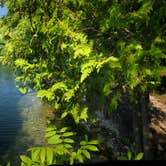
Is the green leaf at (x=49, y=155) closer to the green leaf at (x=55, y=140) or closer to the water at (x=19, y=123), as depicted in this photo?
the green leaf at (x=55, y=140)

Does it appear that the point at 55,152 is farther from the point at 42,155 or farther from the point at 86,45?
the point at 86,45

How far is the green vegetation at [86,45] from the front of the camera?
20.7 feet

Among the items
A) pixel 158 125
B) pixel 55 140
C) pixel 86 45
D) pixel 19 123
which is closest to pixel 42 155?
pixel 55 140

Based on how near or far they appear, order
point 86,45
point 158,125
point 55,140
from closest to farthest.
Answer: point 55,140, point 86,45, point 158,125

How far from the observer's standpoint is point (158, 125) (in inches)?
637

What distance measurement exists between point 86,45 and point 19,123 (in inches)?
752

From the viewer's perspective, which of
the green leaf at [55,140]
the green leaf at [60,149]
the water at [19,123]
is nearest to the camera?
the green leaf at [60,149]

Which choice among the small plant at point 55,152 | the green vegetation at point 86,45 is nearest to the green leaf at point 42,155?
the small plant at point 55,152

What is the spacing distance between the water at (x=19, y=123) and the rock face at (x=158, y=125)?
7.08 metres

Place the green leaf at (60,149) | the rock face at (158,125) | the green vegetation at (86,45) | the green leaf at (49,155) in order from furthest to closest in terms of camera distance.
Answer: the rock face at (158,125), the green vegetation at (86,45), the green leaf at (60,149), the green leaf at (49,155)

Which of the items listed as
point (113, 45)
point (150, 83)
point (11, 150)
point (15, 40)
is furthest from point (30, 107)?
point (150, 83)

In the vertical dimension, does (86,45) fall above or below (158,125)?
above

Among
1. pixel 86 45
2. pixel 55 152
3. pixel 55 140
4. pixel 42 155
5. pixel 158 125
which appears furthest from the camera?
pixel 158 125

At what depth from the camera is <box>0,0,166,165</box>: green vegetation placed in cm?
632
